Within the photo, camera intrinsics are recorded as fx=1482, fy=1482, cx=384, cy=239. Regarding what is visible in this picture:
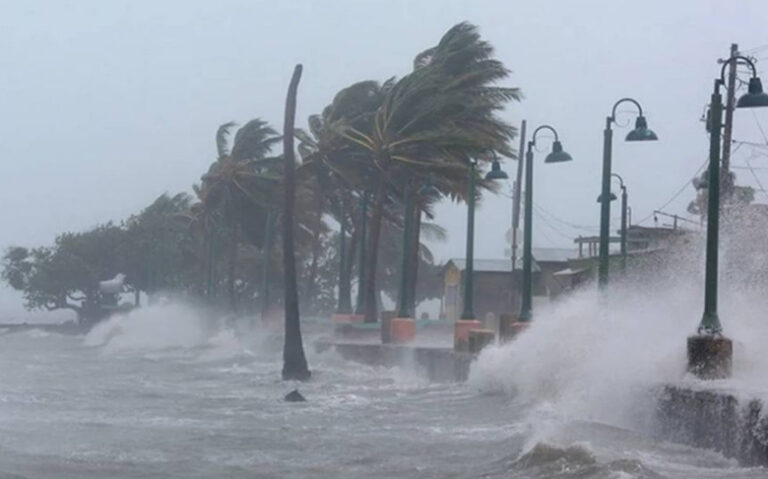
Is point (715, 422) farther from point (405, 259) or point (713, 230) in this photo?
point (405, 259)

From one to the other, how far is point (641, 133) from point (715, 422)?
8541mm

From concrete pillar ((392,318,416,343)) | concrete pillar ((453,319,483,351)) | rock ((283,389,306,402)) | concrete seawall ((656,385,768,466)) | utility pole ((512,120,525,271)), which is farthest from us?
utility pole ((512,120,525,271))

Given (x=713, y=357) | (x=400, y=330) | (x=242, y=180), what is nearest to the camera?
(x=713, y=357)

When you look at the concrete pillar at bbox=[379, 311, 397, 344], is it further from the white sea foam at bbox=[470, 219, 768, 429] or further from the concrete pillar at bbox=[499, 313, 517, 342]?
the concrete pillar at bbox=[499, 313, 517, 342]

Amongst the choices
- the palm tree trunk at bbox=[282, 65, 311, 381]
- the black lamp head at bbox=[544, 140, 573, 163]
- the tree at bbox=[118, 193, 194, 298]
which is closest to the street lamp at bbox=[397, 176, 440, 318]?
the palm tree trunk at bbox=[282, 65, 311, 381]

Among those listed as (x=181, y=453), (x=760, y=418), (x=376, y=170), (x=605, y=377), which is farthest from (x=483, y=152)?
(x=760, y=418)

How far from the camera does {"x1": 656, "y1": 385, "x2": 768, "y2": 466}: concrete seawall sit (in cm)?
1304

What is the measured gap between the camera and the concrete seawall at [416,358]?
98.1 feet

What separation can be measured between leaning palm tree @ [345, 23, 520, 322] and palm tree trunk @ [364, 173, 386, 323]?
1.7 inches

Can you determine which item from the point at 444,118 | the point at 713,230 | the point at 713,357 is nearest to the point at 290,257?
the point at 444,118

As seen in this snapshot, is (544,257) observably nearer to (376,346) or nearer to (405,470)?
(376,346)

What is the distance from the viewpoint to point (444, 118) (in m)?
42.5

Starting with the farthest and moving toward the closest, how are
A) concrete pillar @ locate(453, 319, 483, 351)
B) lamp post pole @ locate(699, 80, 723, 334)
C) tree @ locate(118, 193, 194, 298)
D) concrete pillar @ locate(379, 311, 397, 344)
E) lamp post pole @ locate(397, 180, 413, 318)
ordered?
tree @ locate(118, 193, 194, 298)
concrete pillar @ locate(379, 311, 397, 344)
lamp post pole @ locate(397, 180, 413, 318)
concrete pillar @ locate(453, 319, 483, 351)
lamp post pole @ locate(699, 80, 723, 334)

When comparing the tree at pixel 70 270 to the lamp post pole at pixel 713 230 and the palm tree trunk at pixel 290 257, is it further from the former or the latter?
the lamp post pole at pixel 713 230
